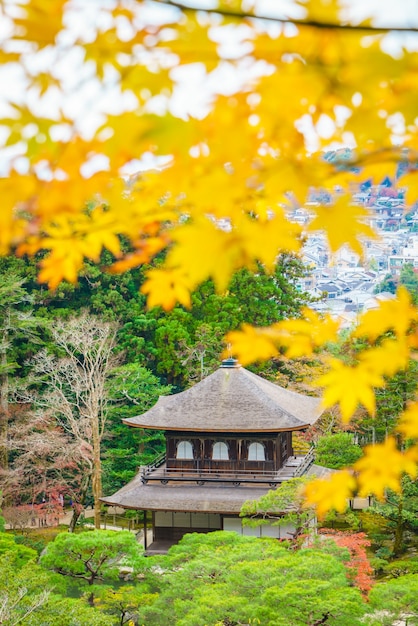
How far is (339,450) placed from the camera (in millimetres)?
15531

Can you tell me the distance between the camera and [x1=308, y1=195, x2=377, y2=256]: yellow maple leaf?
3.86 feet

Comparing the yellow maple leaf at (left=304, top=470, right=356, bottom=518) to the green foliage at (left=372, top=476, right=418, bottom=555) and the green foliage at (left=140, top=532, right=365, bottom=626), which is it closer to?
the green foliage at (left=140, top=532, right=365, bottom=626)

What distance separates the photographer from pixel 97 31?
1312 mm

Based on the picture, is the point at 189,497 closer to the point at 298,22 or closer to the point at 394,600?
the point at 394,600

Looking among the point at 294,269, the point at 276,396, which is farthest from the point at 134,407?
the point at 294,269

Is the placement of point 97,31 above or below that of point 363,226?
above

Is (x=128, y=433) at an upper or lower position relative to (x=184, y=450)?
upper

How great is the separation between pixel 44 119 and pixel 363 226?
542 millimetres

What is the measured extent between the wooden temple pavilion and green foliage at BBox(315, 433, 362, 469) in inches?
43.1

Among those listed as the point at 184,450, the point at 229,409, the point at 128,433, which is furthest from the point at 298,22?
the point at 128,433

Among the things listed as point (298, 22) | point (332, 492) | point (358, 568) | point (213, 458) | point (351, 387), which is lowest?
point (358, 568)

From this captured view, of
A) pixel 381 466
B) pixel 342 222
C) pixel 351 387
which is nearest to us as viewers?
pixel 342 222

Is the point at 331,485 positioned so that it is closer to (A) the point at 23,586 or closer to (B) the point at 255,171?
(B) the point at 255,171

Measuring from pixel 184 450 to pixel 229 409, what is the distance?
1.15 m
